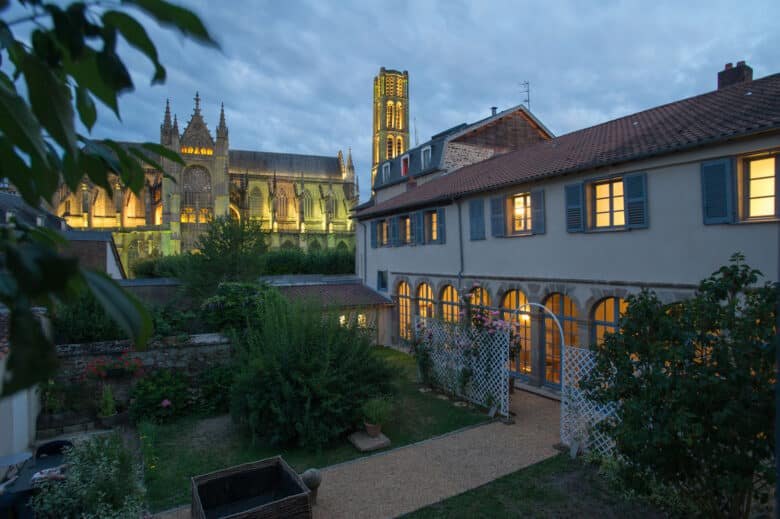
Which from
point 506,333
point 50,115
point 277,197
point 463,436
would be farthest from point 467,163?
point 277,197

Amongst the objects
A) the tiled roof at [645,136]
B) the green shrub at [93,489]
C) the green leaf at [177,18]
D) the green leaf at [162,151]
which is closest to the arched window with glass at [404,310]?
the tiled roof at [645,136]

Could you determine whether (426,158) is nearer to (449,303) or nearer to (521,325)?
(449,303)

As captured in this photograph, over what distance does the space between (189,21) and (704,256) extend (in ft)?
36.1

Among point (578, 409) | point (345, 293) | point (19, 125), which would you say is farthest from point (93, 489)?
point (345, 293)

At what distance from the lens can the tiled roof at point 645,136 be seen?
9.27 meters

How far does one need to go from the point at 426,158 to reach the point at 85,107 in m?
22.9

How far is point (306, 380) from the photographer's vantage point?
916 centimetres

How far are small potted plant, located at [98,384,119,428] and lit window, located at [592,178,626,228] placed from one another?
12.4 meters

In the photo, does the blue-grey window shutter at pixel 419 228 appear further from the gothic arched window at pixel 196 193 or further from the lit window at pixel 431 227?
the gothic arched window at pixel 196 193

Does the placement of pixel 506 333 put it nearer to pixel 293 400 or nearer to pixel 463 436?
pixel 463 436

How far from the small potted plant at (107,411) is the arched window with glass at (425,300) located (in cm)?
1075

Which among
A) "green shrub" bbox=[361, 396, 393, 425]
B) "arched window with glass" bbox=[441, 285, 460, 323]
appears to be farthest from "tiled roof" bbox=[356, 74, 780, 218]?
"green shrub" bbox=[361, 396, 393, 425]

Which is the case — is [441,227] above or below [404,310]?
above

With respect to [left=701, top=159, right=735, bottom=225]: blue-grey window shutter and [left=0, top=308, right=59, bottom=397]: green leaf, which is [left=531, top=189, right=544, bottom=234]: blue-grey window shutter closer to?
[left=701, top=159, right=735, bottom=225]: blue-grey window shutter
